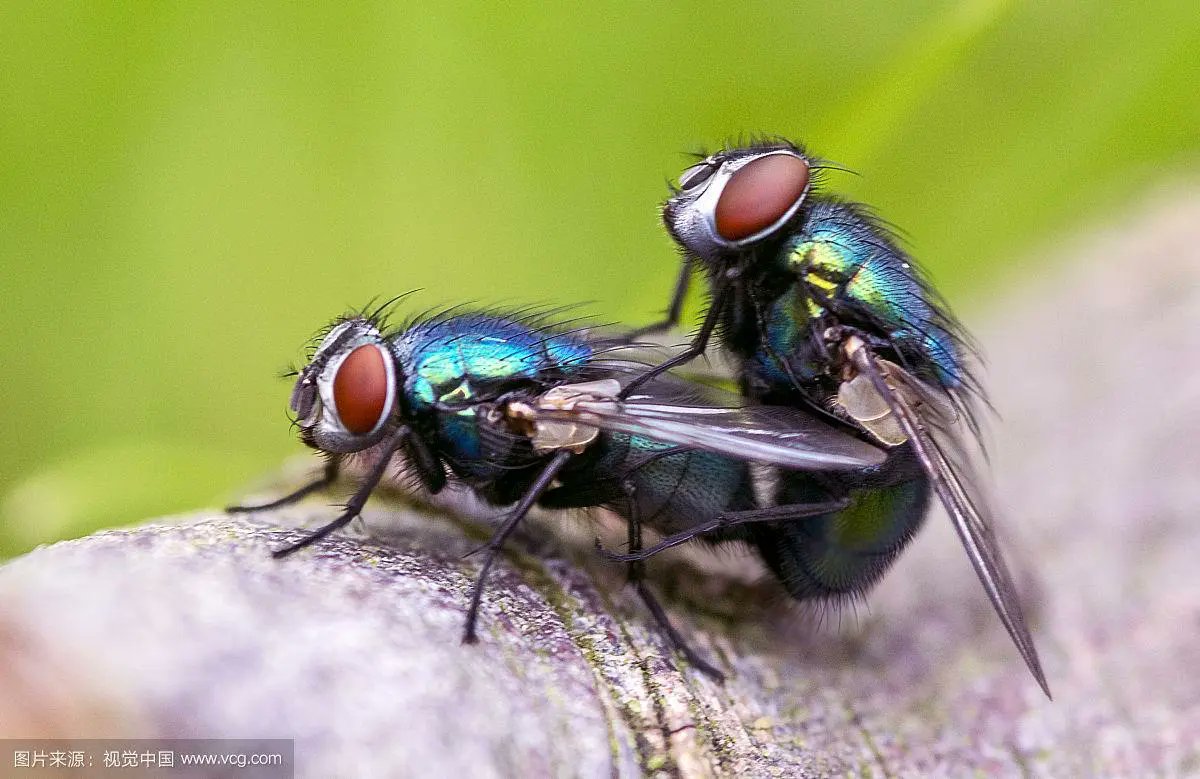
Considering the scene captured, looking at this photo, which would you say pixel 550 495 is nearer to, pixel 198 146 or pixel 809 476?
pixel 809 476

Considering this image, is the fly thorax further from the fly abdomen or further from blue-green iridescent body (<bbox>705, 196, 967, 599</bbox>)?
the fly abdomen

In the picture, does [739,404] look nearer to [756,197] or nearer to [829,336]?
[829,336]

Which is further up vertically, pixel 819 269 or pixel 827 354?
pixel 819 269

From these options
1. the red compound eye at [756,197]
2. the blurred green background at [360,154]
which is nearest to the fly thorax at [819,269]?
the red compound eye at [756,197]

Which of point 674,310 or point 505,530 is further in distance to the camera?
point 674,310

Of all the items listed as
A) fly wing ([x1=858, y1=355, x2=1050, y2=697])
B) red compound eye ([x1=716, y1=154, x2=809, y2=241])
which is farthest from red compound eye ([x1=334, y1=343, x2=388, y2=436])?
fly wing ([x1=858, y1=355, x2=1050, y2=697])

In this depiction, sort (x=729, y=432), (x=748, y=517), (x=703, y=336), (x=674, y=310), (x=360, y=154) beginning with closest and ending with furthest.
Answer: (x=729, y=432) → (x=748, y=517) → (x=703, y=336) → (x=674, y=310) → (x=360, y=154)

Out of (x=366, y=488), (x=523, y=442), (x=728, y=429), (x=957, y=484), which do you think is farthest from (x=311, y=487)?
(x=957, y=484)

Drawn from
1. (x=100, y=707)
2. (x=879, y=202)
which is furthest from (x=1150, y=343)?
(x=100, y=707)

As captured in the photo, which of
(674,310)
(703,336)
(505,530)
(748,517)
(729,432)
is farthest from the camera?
(674,310)
